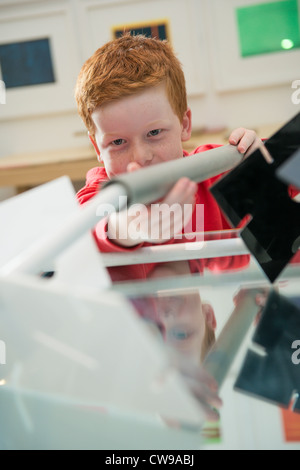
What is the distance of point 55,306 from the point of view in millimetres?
223

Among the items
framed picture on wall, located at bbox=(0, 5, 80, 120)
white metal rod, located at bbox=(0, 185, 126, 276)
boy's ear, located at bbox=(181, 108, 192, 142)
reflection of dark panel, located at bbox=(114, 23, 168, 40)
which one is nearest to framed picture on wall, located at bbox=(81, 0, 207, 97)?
reflection of dark panel, located at bbox=(114, 23, 168, 40)

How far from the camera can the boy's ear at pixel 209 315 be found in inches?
14.5

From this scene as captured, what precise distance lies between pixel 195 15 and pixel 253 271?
6.30 feet

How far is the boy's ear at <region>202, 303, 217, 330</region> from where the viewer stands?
1.21 ft

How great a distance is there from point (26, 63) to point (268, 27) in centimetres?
102

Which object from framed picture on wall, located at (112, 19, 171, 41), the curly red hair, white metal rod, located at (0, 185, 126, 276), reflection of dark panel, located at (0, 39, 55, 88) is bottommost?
white metal rod, located at (0, 185, 126, 276)

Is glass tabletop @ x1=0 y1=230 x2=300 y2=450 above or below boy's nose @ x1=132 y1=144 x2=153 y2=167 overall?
below

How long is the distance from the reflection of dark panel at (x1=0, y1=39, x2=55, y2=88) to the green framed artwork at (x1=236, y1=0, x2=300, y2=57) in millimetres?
814

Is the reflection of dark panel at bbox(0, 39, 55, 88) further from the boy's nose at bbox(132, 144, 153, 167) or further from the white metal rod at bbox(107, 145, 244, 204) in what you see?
the white metal rod at bbox(107, 145, 244, 204)

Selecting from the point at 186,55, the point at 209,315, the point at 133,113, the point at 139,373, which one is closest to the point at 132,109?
the point at 133,113

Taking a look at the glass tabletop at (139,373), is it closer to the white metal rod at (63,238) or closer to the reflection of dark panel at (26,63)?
the white metal rod at (63,238)

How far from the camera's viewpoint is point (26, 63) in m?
2.29

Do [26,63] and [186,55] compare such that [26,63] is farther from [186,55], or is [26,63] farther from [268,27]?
[268,27]

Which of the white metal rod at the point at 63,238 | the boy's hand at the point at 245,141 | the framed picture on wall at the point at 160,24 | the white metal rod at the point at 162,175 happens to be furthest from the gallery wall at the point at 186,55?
the white metal rod at the point at 63,238
